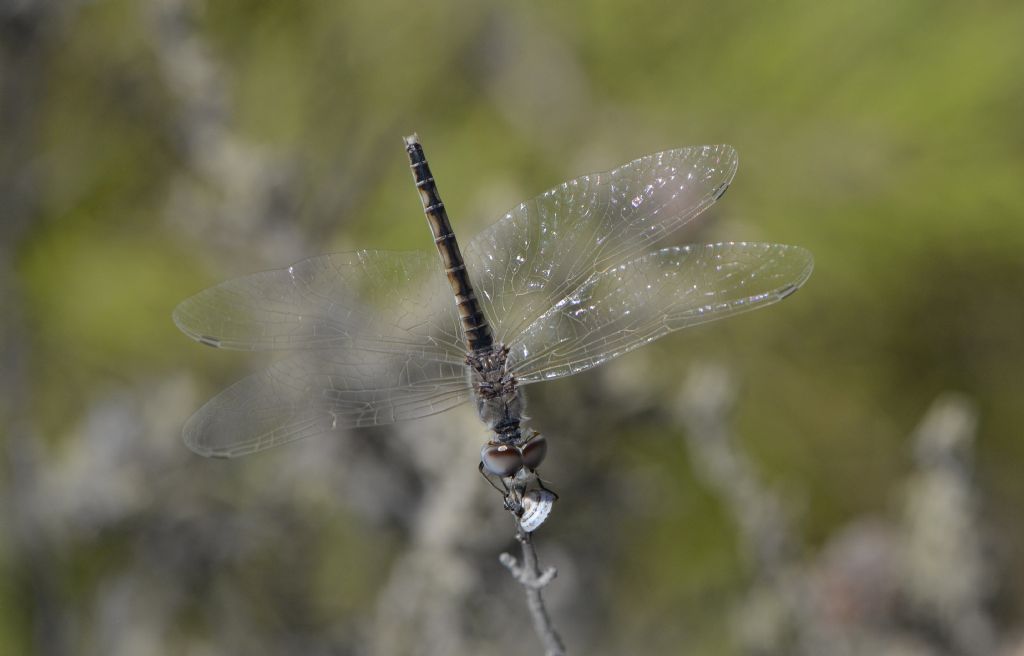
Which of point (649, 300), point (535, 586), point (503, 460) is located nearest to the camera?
point (535, 586)

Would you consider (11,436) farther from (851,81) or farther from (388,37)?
(851,81)

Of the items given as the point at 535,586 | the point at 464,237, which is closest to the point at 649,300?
the point at 535,586

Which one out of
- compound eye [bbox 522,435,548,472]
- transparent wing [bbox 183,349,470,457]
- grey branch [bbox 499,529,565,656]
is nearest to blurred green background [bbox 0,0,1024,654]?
transparent wing [bbox 183,349,470,457]

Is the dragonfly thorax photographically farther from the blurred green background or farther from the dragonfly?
the blurred green background

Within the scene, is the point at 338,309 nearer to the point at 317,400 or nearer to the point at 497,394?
the point at 317,400

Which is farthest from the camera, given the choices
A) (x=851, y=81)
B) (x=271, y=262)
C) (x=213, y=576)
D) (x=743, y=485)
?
(x=851, y=81)

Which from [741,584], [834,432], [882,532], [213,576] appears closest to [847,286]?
[834,432]

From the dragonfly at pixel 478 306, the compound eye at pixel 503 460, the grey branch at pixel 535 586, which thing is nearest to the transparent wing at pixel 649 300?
the dragonfly at pixel 478 306
